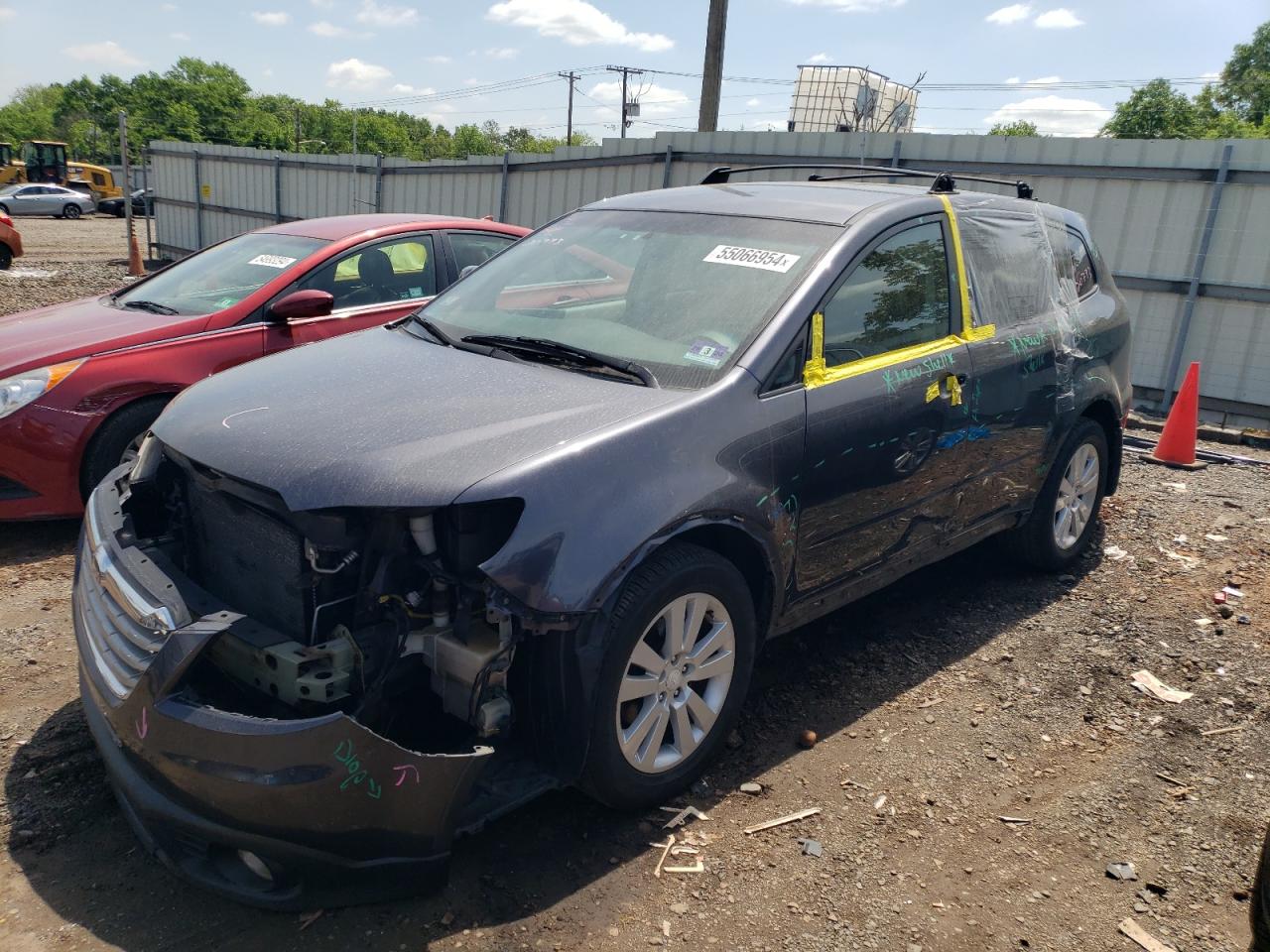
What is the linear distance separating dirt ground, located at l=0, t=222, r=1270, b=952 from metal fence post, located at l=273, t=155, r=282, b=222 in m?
15.7

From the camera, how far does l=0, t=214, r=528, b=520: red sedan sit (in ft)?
15.9

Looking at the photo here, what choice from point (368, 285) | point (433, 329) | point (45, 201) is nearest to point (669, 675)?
point (433, 329)

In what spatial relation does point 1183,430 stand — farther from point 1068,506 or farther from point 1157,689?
point 1157,689

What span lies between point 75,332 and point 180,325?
512mm

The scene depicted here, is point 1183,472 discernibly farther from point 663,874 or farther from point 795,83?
point 795,83

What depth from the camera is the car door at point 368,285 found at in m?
5.75

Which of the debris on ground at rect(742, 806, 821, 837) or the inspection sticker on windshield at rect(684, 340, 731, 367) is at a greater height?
the inspection sticker on windshield at rect(684, 340, 731, 367)

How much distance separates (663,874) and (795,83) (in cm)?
1968

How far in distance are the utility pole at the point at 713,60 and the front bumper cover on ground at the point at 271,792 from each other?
1394 centimetres

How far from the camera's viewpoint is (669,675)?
302cm

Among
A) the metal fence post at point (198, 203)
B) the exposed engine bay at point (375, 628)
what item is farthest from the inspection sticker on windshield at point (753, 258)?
the metal fence post at point (198, 203)

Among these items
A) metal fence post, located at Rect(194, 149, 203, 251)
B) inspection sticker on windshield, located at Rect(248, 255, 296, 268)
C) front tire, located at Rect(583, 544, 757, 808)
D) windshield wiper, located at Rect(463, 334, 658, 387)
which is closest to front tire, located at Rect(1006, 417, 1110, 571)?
front tire, located at Rect(583, 544, 757, 808)

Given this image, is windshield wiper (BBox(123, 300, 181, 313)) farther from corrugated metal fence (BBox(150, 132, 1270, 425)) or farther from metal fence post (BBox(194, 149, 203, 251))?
metal fence post (BBox(194, 149, 203, 251))

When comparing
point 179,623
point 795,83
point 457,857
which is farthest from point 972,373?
point 795,83
